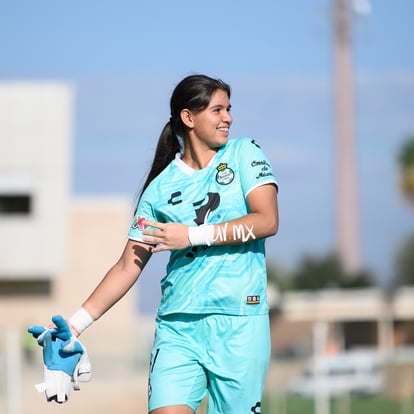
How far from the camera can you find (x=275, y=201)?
5.52 m

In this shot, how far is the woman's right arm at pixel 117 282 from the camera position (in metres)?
5.68

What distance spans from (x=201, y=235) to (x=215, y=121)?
60cm

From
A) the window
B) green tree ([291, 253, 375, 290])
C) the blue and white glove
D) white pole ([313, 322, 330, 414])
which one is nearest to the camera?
the blue and white glove

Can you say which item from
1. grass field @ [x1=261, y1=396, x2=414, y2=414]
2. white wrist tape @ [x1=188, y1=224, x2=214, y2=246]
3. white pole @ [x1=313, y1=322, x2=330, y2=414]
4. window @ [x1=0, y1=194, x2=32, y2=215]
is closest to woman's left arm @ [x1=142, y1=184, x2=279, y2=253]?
white wrist tape @ [x1=188, y1=224, x2=214, y2=246]

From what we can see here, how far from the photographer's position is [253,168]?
5.54 m

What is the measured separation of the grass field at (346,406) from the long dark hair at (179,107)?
2293 centimetres

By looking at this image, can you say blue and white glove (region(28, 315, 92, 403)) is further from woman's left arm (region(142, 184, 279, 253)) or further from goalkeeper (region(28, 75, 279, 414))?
woman's left arm (region(142, 184, 279, 253))

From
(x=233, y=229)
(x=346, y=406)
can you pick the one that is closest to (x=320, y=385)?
(x=346, y=406)

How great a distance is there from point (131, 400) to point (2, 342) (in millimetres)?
11896

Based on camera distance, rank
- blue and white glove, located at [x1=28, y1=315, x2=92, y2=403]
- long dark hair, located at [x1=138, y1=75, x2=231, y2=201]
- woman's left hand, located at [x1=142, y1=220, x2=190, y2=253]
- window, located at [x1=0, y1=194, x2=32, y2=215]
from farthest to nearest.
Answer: window, located at [x1=0, y1=194, x2=32, y2=215] < long dark hair, located at [x1=138, y1=75, x2=231, y2=201] < blue and white glove, located at [x1=28, y1=315, x2=92, y2=403] < woman's left hand, located at [x1=142, y1=220, x2=190, y2=253]

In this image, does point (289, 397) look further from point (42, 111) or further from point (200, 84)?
point (200, 84)

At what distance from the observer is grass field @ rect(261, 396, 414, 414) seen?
29.4 metres

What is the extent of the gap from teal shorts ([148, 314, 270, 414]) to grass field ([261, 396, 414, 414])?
23059 mm

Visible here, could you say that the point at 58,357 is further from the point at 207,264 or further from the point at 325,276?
the point at 325,276
